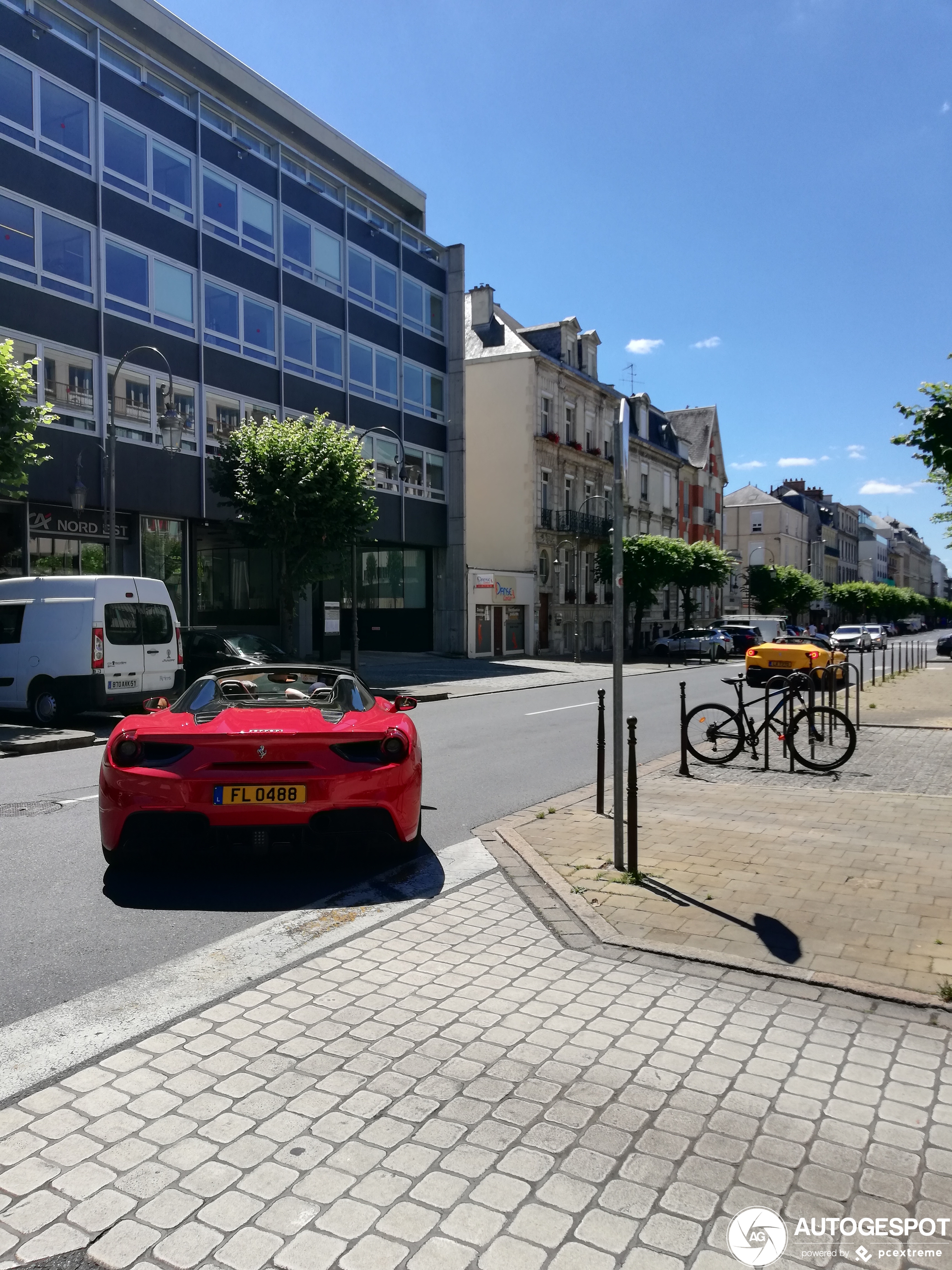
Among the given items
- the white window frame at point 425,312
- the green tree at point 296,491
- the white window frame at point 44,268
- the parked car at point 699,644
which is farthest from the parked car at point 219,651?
the parked car at point 699,644

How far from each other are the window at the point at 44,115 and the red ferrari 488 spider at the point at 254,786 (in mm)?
20708

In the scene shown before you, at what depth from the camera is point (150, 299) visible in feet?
80.4

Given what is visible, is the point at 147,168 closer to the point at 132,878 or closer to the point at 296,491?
the point at 296,491

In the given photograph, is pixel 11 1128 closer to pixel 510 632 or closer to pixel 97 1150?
pixel 97 1150

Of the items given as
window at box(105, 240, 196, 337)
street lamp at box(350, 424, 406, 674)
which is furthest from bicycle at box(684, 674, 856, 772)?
window at box(105, 240, 196, 337)

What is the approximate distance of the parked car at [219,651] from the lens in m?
20.6

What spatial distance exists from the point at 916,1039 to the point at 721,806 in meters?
4.80

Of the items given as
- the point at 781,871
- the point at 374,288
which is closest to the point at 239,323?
the point at 374,288

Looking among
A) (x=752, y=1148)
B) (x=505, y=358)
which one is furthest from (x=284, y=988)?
(x=505, y=358)

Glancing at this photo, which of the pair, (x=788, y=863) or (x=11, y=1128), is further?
(x=788, y=863)

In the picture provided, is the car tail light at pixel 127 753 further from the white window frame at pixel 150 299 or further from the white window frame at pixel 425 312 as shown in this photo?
the white window frame at pixel 425 312

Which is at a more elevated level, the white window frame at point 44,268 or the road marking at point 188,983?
the white window frame at point 44,268

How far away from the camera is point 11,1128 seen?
3.08m

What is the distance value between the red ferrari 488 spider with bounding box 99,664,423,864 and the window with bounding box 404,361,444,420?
30.0 metres
